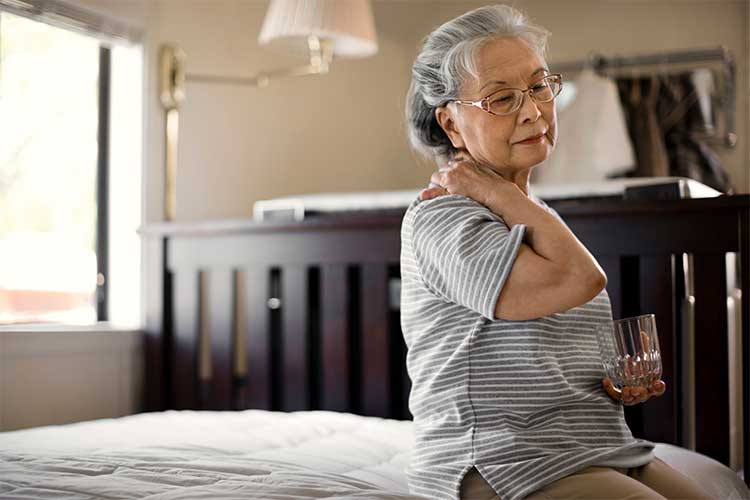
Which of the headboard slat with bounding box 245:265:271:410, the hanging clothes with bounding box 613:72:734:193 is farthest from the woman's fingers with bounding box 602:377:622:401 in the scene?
the hanging clothes with bounding box 613:72:734:193

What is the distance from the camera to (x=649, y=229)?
72.4 inches

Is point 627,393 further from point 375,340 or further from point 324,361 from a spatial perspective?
point 324,361

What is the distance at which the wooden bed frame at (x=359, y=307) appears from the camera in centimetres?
176

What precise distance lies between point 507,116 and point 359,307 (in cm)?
106

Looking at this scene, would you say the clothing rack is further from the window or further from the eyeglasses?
the eyeglasses

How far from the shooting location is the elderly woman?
3.57 ft

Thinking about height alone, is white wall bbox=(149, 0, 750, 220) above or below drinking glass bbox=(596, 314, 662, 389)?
above

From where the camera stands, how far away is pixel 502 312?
42.8 inches

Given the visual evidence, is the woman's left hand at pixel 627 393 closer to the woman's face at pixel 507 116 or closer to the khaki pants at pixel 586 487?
the khaki pants at pixel 586 487

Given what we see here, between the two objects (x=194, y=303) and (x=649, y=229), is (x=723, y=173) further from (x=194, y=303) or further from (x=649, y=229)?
(x=194, y=303)

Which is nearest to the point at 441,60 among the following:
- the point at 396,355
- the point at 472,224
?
the point at 472,224

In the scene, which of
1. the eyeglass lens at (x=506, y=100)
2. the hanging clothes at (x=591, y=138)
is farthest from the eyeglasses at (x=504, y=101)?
the hanging clothes at (x=591, y=138)

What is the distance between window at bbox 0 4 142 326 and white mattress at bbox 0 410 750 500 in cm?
70

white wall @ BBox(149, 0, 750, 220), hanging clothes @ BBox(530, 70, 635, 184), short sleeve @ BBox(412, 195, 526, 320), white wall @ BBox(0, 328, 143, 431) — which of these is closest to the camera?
short sleeve @ BBox(412, 195, 526, 320)
